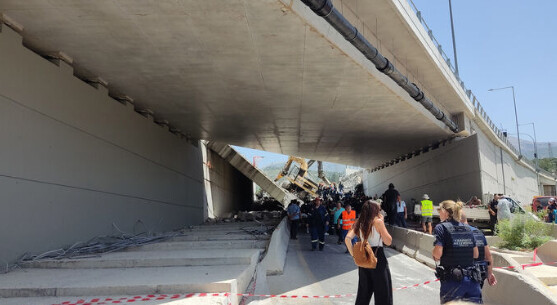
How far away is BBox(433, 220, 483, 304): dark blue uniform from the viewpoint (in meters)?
4.33

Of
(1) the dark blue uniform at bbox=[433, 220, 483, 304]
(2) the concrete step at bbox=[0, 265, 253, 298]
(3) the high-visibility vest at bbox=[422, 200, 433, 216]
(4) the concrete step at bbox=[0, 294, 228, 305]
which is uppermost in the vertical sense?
(3) the high-visibility vest at bbox=[422, 200, 433, 216]

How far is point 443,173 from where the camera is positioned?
23953 mm

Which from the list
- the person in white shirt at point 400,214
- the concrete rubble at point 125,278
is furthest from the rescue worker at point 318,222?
the concrete rubble at point 125,278

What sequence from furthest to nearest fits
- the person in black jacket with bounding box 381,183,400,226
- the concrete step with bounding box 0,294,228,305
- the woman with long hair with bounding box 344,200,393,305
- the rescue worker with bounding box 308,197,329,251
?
the person in black jacket with bounding box 381,183,400,226 < the rescue worker with bounding box 308,197,329,251 < the concrete step with bounding box 0,294,228,305 < the woman with long hair with bounding box 344,200,393,305

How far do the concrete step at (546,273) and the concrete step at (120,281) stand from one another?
5.03 meters

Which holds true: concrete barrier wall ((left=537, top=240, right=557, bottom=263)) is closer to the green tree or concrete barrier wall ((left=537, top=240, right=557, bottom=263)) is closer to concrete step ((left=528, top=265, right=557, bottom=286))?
concrete step ((left=528, top=265, right=557, bottom=286))

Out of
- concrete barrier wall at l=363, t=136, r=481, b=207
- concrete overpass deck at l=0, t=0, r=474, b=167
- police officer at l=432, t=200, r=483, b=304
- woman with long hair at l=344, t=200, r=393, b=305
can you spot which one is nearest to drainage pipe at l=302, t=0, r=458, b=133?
concrete overpass deck at l=0, t=0, r=474, b=167

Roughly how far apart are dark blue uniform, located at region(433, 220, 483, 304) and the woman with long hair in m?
0.55

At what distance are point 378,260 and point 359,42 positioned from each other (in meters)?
6.87

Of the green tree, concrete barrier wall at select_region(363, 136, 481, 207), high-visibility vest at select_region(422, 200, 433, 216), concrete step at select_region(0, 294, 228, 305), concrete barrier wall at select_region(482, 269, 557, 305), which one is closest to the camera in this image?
concrete barrier wall at select_region(482, 269, 557, 305)

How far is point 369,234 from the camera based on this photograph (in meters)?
4.81

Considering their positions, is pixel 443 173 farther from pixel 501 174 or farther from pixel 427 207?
pixel 427 207

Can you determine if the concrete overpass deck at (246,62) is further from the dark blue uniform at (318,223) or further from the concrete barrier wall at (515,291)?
the concrete barrier wall at (515,291)

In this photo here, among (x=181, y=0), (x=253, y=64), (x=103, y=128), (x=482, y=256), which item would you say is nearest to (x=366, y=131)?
(x=253, y=64)
